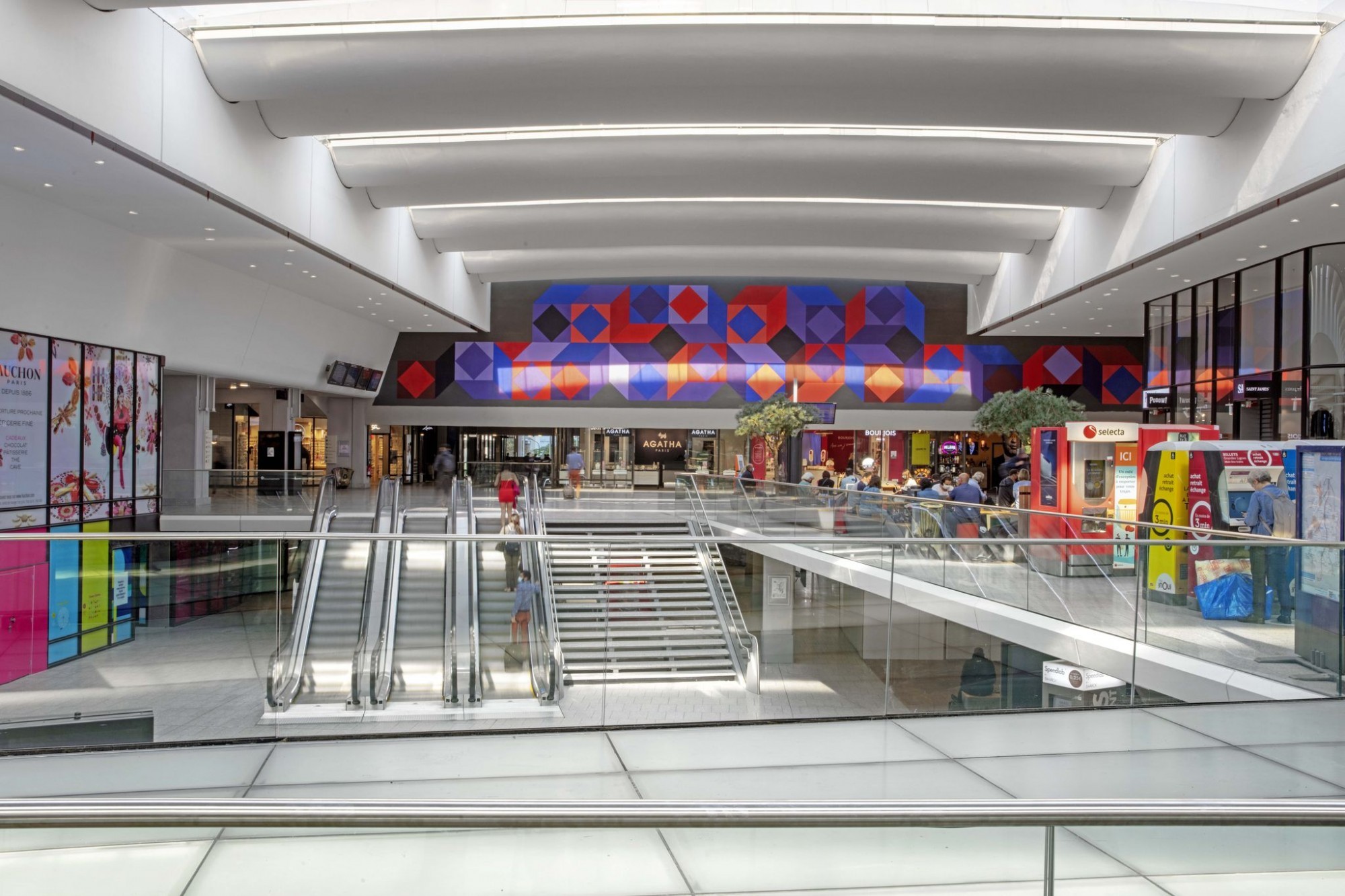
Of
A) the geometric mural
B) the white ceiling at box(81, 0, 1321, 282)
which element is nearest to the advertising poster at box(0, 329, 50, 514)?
the white ceiling at box(81, 0, 1321, 282)

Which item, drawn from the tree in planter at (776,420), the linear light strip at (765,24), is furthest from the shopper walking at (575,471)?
the linear light strip at (765,24)

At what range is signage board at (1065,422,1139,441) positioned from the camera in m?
14.1

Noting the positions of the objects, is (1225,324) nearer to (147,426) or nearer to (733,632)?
(733,632)

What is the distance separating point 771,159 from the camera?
1872cm

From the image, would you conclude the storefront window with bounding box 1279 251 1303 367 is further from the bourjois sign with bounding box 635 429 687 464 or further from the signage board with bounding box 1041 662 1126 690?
the bourjois sign with bounding box 635 429 687 464

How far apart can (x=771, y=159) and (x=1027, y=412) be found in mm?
8461

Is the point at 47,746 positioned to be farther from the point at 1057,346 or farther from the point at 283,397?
the point at 1057,346

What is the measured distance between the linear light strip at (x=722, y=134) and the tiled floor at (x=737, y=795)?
597 inches

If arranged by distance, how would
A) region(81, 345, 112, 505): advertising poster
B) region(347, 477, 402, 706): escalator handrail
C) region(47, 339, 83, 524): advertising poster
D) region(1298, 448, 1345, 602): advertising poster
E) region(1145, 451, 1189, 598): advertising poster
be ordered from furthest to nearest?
region(81, 345, 112, 505): advertising poster
region(47, 339, 83, 524): advertising poster
region(1145, 451, 1189, 598): advertising poster
region(1298, 448, 1345, 602): advertising poster
region(347, 477, 402, 706): escalator handrail

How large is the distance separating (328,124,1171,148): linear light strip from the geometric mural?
1554cm

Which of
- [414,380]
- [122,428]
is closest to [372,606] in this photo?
[122,428]

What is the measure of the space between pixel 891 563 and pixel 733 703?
121cm

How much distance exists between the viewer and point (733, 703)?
15.5 feet

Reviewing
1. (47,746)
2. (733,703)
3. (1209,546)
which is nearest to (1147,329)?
(1209,546)
